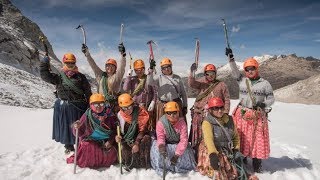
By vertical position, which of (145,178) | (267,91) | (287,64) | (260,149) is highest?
(287,64)

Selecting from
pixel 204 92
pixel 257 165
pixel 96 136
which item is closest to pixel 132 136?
pixel 96 136

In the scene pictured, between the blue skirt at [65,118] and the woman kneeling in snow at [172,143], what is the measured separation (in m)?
1.68

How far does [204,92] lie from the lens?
19.9ft

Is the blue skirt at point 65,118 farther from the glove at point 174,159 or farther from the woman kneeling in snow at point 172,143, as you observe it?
the glove at point 174,159

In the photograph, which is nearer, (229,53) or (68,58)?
(229,53)

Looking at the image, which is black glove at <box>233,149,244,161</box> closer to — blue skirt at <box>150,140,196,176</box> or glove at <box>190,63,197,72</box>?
blue skirt at <box>150,140,196,176</box>

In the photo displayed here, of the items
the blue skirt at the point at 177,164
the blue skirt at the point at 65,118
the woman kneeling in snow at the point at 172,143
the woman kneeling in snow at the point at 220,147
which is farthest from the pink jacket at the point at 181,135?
the blue skirt at the point at 65,118

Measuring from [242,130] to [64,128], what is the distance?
3110mm

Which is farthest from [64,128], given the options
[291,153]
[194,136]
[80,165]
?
[291,153]

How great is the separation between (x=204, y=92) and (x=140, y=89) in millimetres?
1235

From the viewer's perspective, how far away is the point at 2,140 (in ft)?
28.3

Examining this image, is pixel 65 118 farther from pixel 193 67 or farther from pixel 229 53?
pixel 229 53

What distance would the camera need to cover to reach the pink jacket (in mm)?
5422

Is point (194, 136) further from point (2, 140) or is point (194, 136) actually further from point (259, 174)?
point (2, 140)
